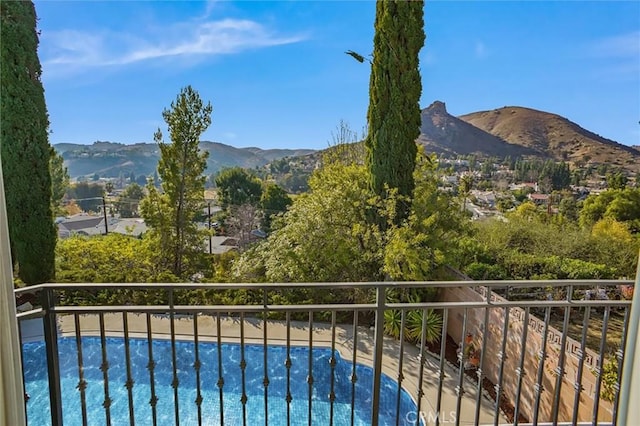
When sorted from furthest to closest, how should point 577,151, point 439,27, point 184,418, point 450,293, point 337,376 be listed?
1. point 577,151
2. point 450,293
3. point 439,27
4. point 337,376
5. point 184,418

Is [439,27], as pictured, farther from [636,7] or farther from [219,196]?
[219,196]

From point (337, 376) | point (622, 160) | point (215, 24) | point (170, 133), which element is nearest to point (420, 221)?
point (337, 376)

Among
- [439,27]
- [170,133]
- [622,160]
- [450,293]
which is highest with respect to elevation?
[439,27]

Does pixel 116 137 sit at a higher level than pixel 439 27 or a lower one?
lower

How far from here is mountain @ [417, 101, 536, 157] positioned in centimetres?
656

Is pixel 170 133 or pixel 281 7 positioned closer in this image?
pixel 281 7

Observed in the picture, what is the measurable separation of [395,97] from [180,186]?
13.4 ft

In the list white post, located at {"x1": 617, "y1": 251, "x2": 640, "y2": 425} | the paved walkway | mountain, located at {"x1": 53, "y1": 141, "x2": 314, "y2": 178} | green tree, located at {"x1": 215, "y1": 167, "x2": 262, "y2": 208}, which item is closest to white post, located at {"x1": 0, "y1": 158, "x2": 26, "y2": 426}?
white post, located at {"x1": 617, "y1": 251, "x2": 640, "y2": 425}

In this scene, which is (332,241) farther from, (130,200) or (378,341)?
(130,200)

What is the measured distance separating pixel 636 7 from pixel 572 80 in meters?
1.72

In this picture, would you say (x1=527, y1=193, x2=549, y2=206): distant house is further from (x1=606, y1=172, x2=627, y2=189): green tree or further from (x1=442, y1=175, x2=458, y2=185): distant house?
(x1=442, y1=175, x2=458, y2=185): distant house

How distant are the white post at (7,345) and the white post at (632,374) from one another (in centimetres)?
198

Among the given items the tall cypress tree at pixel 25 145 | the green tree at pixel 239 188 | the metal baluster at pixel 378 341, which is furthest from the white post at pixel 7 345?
the green tree at pixel 239 188

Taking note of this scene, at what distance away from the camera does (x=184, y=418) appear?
3436mm
